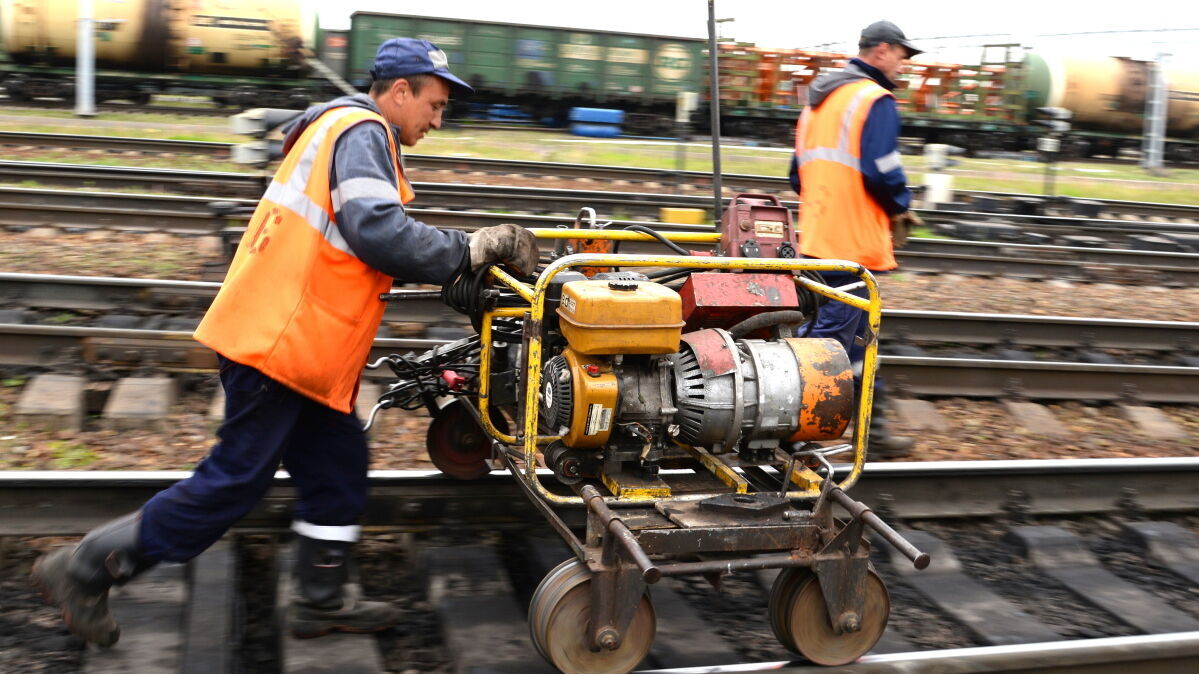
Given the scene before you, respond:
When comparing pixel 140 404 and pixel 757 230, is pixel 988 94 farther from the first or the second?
pixel 140 404

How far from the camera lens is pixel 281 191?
10.6 ft

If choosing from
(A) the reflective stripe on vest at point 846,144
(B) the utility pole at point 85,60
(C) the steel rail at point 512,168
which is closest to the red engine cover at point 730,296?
(A) the reflective stripe on vest at point 846,144

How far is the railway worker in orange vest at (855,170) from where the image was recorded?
509cm

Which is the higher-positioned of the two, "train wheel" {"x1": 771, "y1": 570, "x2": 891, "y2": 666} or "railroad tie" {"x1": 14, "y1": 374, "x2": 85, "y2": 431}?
"railroad tie" {"x1": 14, "y1": 374, "x2": 85, "y2": 431}

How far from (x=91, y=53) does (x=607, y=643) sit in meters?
19.8

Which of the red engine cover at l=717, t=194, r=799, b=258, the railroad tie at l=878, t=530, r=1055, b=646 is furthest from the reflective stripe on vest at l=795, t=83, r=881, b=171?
the railroad tie at l=878, t=530, r=1055, b=646

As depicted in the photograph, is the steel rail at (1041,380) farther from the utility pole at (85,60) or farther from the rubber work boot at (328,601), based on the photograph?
the utility pole at (85,60)

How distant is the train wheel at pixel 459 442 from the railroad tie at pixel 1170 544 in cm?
264

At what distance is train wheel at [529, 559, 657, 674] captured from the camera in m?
3.16

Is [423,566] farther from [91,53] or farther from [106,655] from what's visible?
[91,53]

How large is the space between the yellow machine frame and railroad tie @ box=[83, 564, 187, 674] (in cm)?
116

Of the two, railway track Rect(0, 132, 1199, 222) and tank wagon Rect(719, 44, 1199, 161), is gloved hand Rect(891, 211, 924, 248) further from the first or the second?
tank wagon Rect(719, 44, 1199, 161)

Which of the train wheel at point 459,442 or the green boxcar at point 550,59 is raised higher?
the green boxcar at point 550,59

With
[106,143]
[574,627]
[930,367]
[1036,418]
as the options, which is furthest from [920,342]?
[106,143]
